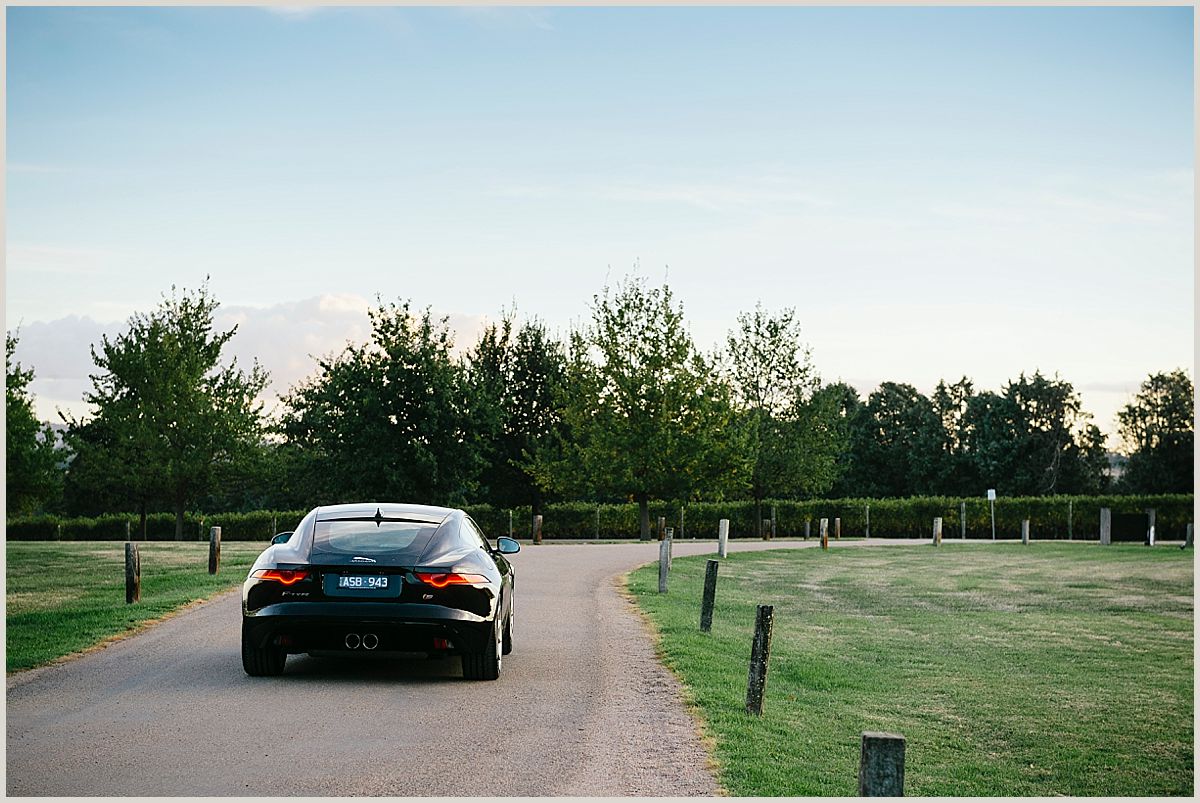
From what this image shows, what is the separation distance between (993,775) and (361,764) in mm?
4769

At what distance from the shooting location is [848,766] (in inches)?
334

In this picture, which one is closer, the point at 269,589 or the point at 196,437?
the point at 269,589

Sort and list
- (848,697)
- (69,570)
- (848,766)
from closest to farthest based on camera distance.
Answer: (848,766), (848,697), (69,570)

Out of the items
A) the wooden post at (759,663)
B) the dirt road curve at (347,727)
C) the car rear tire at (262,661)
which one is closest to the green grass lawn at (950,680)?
the wooden post at (759,663)

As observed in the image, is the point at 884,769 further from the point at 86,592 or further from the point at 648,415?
the point at 648,415

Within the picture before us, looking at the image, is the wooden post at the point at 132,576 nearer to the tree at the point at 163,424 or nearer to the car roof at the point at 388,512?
the car roof at the point at 388,512

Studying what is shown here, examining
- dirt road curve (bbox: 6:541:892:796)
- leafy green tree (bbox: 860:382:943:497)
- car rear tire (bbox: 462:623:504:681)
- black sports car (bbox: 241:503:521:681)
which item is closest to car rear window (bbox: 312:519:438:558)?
black sports car (bbox: 241:503:521:681)

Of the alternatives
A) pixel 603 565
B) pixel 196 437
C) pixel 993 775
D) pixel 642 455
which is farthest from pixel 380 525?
pixel 196 437

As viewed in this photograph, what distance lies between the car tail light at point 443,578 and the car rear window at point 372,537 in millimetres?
219

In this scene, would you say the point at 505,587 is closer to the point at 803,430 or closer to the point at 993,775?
the point at 993,775

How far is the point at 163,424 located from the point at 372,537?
43.7 metres

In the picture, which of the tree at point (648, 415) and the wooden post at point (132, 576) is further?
the tree at point (648, 415)

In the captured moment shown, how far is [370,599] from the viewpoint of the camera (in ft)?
32.2

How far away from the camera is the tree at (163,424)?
50.5 metres
